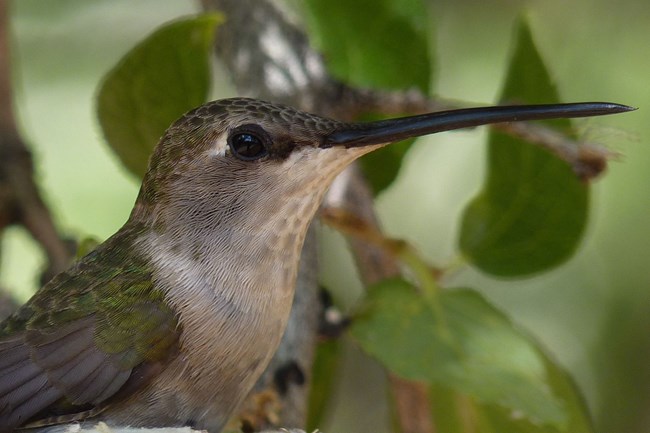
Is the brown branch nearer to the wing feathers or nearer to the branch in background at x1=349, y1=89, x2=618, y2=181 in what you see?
the branch in background at x1=349, y1=89, x2=618, y2=181

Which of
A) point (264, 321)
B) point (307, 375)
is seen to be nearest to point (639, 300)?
point (307, 375)

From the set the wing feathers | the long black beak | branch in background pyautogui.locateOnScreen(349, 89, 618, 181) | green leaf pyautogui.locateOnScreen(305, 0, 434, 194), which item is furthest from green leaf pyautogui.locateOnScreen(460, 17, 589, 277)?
the wing feathers

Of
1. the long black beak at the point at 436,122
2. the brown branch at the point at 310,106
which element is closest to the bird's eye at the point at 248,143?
the long black beak at the point at 436,122

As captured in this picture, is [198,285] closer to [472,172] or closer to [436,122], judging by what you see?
[436,122]

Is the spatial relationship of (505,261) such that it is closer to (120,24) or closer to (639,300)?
(639,300)

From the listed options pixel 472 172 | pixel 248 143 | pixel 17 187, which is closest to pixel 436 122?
pixel 248 143

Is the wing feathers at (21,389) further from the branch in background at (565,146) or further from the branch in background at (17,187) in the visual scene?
the branch in background at (565,146)
